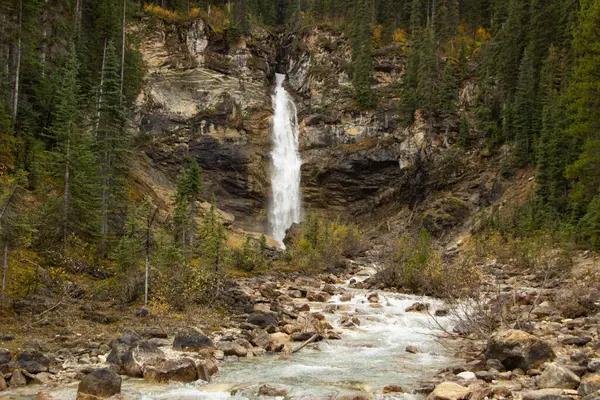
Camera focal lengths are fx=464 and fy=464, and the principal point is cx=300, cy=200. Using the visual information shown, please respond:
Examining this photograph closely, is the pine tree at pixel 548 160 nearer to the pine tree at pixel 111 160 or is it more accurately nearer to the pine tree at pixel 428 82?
the pine tree at pixel 428 82

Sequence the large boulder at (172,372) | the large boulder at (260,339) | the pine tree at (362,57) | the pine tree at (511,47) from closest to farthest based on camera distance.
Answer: the large boulder at (172,372) < the large boulder at (260,339) < the pine tree at (511,47) < the pine tree at (362,57)

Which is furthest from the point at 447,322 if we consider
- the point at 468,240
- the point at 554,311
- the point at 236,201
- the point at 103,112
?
the point at 236,201

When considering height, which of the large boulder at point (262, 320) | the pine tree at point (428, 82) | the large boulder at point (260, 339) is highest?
the pine tree at point (428, 82)

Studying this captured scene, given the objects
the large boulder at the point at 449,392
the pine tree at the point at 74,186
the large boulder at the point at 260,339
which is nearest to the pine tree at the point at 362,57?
the pine tree at the point at 74,186

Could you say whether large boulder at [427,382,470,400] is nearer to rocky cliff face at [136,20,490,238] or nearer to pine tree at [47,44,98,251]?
pine tree at [47,44,98,251]

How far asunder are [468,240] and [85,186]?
31.1 m

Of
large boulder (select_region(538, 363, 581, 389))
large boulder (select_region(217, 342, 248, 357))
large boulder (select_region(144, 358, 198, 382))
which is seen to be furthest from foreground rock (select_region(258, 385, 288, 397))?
large boulder (select_region(538, 363, 581, 389))

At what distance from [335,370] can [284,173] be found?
47.1 meters

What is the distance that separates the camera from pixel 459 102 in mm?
54406

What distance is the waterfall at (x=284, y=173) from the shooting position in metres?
55.7

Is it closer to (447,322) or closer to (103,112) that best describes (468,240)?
(447,322)

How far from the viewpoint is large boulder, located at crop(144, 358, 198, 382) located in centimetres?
985

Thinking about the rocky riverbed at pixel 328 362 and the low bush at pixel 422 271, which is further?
the low bush at pixel 422 271

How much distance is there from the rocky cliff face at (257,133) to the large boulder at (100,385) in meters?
45.1
